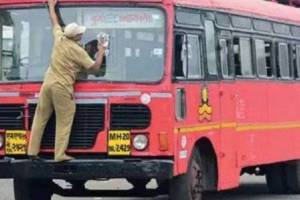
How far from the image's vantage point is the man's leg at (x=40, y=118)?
42.2 feet

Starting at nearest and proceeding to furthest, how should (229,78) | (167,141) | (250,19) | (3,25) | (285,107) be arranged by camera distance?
(167,141) → (3,25) → (229,78) → (250,19) → (285,107)

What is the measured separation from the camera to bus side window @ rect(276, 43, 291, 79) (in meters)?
17.4

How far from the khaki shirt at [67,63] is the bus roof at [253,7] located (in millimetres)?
1279

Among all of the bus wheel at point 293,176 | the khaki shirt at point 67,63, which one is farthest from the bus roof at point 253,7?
the bus wheel at point 293,176

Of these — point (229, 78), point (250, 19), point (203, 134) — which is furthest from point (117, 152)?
point (250, 19)

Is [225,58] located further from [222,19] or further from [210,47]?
[210,47]

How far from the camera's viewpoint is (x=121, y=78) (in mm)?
12836

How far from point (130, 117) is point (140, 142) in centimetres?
31

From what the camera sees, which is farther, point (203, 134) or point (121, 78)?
point (203, 134)

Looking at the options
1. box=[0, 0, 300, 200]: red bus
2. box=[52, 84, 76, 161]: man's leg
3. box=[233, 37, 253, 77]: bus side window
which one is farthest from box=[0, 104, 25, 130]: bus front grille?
box=[233, 37, 253, 77]: bus side window

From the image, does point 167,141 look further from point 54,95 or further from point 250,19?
point 250,19

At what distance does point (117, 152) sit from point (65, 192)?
5.78ft

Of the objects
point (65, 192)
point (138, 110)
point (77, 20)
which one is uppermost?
point (77, 20)

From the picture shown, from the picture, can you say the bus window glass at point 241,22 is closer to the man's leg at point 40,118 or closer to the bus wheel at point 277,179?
the bus wheel at point 277,179
